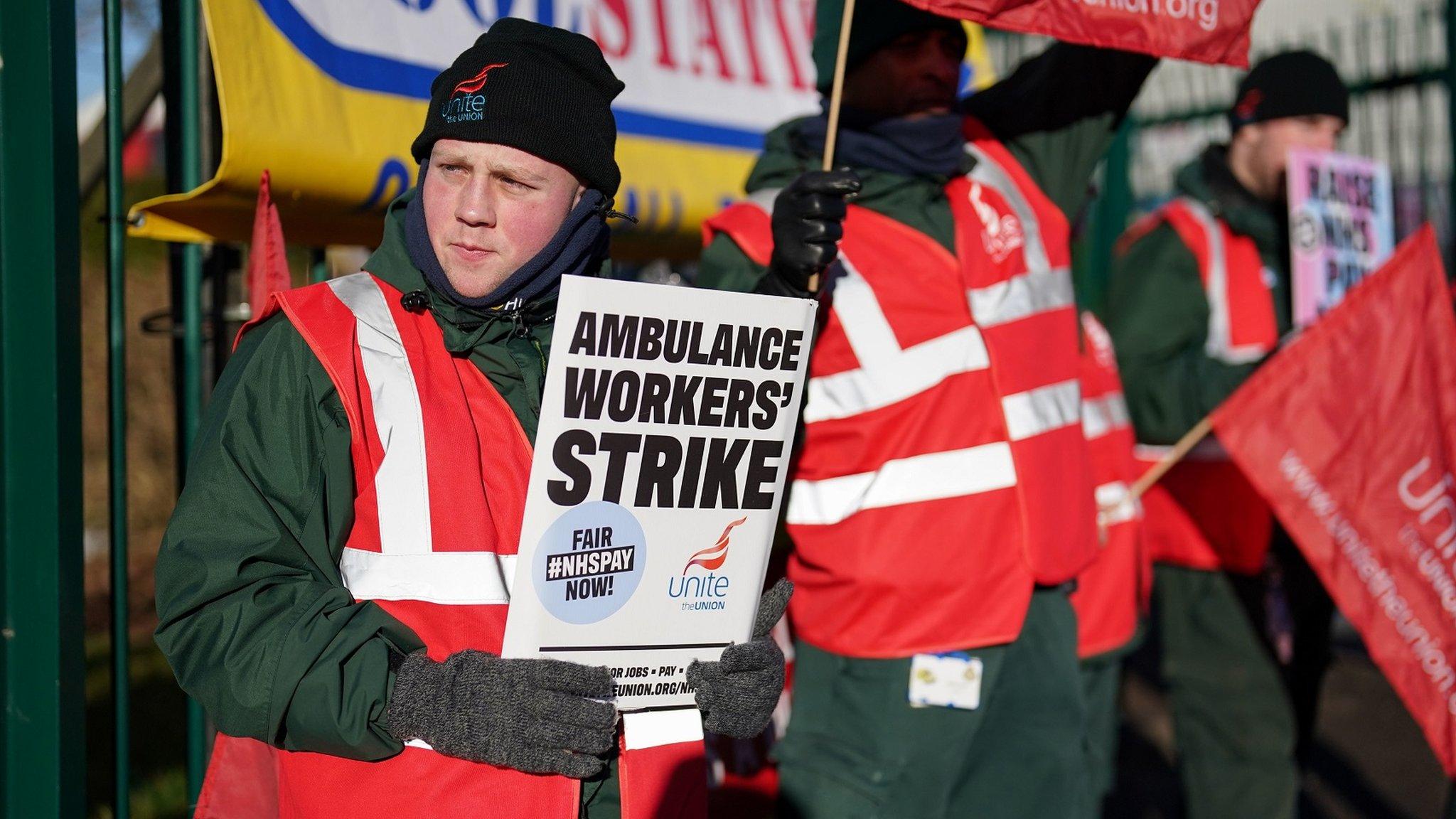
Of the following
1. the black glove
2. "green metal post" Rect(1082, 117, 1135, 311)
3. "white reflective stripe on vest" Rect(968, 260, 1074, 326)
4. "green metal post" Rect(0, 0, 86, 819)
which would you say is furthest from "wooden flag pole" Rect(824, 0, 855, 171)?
"green metal post" Rect(1082, 117, 1135, 311)

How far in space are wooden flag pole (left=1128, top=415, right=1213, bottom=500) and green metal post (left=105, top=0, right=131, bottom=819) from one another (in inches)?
102

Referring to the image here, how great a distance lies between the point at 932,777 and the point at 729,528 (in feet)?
A: 3.66

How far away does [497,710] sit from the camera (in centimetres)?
180

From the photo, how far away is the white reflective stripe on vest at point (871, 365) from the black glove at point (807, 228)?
284 millimetres

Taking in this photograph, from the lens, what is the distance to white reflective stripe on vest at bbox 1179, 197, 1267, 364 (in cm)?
419

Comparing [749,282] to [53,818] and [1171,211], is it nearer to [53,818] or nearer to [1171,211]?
[53,818]

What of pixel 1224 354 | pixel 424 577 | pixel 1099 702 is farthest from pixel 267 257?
pixel 1224 354

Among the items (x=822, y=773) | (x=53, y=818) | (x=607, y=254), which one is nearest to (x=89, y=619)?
(x=53, y=818)

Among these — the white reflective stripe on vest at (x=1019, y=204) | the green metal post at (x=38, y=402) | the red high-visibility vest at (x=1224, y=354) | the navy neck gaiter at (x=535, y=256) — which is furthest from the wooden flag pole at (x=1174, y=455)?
the green metal post at (x=38, y=402)

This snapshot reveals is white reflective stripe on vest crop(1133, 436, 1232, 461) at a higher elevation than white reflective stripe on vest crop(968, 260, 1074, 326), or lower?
lower

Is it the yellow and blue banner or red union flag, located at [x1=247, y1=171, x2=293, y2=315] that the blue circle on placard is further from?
the yellow and blue banner

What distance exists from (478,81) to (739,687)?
37.8 inches

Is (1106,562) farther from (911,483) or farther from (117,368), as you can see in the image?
(117,368)

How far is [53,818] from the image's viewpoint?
2705 millimetres
